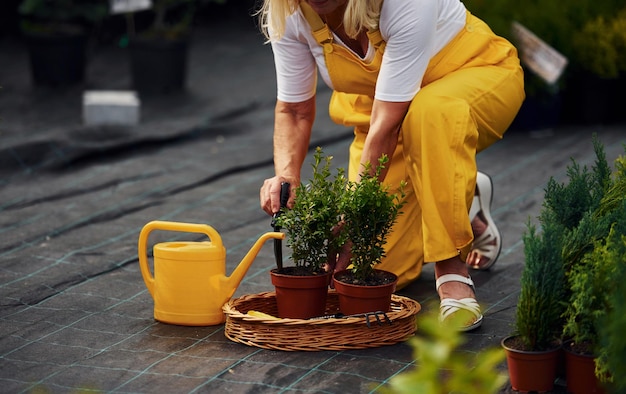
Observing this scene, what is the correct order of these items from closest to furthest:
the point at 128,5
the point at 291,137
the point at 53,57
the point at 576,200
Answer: the point at 576,200, the point at 291,137, the point at 128,5, the point at 53,57

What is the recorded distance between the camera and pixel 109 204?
13.3 ft

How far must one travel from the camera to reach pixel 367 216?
2.38 metres

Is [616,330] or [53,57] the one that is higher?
[53,57]

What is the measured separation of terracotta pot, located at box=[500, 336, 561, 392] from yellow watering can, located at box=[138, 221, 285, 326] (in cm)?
76

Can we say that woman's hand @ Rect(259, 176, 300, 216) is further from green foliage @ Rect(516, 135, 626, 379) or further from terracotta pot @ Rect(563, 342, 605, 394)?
terracotta pot @ Rect(563, 342, 605, 394)

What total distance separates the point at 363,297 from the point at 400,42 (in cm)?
68

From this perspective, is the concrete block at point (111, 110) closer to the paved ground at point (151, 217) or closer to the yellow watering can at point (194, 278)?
the paved ground at point (151, 217)

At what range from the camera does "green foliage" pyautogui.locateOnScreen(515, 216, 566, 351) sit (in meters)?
2.04

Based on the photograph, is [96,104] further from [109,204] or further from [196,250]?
[196,250]

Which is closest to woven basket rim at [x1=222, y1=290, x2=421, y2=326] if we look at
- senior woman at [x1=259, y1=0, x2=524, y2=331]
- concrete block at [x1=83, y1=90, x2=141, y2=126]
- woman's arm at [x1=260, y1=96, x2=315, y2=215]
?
senior woman at [x1=259, y1=0, x2=524, y2=331]

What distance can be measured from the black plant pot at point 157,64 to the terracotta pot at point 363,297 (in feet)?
14.0

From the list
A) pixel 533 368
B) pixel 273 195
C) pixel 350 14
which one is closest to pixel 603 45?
pixel 350 14

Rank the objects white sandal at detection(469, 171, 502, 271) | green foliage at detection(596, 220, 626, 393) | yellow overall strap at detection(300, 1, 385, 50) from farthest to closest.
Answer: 1. white sandal at detection(469, 171, 502, 271)
2. yellow overall strap at detection(300, 1, 385, 50)
3. green foliage at detection(596, 220, 626, 393)

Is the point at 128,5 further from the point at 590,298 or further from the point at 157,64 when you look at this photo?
the point at 590,298
